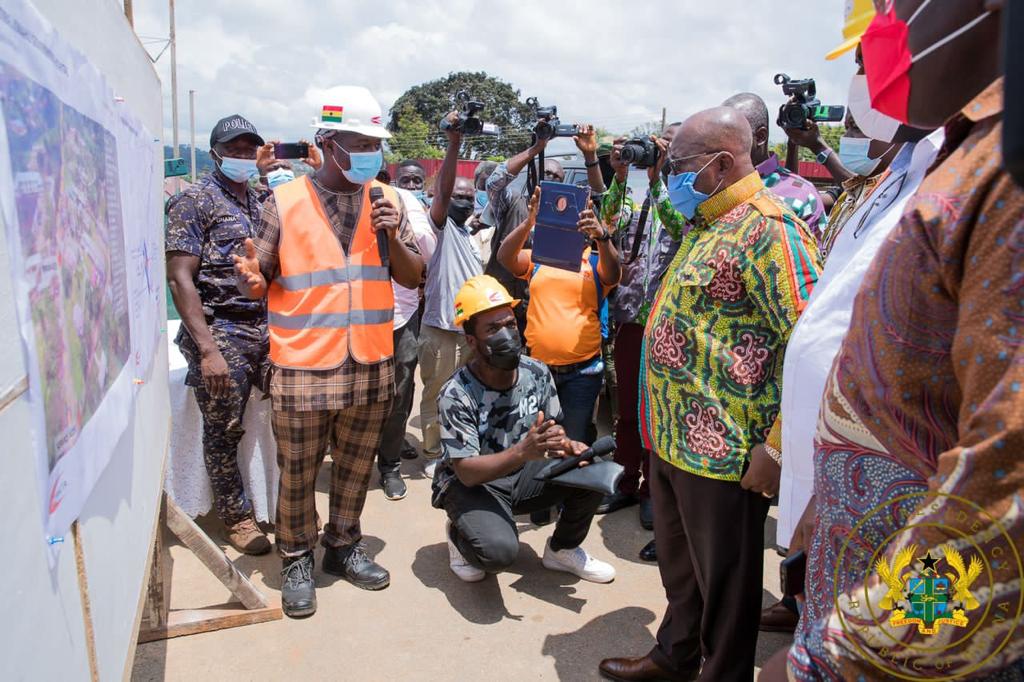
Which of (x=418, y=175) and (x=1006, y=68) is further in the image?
(x=418, y=175)

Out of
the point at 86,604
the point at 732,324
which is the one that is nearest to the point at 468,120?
the point at 732,324

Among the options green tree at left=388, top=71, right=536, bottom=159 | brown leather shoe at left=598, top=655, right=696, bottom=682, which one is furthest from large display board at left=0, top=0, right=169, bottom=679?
green tree at left=388, top=71, right=536, bottom=159

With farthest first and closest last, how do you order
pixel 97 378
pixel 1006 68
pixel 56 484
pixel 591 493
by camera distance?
pixel 591 493 < pixel 97 378 < pixel 56 484 < pixel 1006 68

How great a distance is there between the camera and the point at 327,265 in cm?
291

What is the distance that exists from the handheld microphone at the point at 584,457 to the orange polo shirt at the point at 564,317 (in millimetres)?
938

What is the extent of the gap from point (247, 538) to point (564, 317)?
1.98 metres

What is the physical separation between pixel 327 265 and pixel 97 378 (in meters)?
1.44

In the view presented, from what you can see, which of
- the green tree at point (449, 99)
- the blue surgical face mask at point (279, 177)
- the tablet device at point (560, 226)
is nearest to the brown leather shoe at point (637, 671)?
the tablet device at point (560, 226)

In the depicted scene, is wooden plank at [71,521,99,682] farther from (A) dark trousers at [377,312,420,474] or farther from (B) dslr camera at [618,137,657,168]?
(A) dark trousers at [377,312,420,474]

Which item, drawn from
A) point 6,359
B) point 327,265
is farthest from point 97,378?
point 327,265

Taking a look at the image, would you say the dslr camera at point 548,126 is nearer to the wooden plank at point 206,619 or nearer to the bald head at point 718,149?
the bald head at point 718,149

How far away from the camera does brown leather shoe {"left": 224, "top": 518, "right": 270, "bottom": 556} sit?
3551 millimetres

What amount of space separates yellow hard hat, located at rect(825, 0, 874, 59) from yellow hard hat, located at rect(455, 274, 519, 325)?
1756mm

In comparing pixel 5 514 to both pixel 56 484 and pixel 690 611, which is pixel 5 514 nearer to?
pixel 56 484
